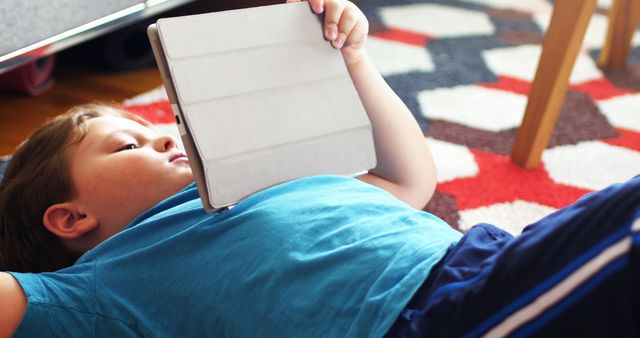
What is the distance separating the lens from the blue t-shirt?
24.7 inches

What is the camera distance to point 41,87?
139 cm

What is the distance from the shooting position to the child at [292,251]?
506 mm

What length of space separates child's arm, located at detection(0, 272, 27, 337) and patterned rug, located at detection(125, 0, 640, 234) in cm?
55

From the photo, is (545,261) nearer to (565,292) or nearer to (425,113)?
(565,292)

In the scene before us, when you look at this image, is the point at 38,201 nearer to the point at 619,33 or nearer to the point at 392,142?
the point at 392,142

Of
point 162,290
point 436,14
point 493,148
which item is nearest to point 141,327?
point 162,290

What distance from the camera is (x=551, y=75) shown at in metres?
1.12

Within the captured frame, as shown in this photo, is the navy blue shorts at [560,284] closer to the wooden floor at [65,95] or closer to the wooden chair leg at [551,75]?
the wooden chair leg at [551,75]

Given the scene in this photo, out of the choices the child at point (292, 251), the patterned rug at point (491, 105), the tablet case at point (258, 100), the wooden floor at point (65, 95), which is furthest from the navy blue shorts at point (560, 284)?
the wooden floor at point (65, 95)

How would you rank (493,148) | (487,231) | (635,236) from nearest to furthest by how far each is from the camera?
(635,236) < (487,231) < (493,148)

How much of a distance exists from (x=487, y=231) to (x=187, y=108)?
0.29 metres

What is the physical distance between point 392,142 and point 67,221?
362 millimetres

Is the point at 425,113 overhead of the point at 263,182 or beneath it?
beneath

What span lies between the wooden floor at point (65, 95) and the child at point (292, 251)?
0.41 metres
